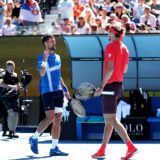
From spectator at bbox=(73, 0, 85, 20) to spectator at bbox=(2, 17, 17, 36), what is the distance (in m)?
2.09

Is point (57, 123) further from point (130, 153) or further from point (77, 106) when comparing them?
point (130, 153)

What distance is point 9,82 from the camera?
1436cm

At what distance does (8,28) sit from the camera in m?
17.8

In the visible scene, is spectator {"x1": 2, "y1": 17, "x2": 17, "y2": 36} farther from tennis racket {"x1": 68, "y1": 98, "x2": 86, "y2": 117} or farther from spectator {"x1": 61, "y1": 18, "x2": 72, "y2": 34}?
tennis racket {"x1": 68, "y1": 98, "x2": 86, "y2": 117}

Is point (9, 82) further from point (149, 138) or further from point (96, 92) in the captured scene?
point (96, 92)

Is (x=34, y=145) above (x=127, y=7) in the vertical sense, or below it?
below

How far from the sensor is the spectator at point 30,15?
1894cm

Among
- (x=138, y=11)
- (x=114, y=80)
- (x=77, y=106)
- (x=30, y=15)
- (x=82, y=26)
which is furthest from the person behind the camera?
(x=138, y=11)

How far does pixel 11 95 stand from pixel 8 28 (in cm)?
384

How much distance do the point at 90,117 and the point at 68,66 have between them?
7.56 ft

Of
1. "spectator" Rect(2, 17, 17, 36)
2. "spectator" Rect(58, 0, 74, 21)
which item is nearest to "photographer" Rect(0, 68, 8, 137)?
"spectator" Rect(2, 17, 17, 36)

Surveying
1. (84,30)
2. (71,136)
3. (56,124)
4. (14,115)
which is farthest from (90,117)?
(84,30)

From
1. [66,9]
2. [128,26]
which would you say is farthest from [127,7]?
[128,26]

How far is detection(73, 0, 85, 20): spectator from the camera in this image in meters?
19.8
